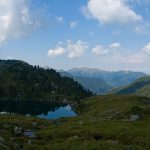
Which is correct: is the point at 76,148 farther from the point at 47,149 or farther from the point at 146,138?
the point at 146,138

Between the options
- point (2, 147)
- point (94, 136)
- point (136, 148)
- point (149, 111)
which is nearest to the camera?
point (2, 147)

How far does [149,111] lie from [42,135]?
121 feet

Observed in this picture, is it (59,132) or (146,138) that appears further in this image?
(59,132)

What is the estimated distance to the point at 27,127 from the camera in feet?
237

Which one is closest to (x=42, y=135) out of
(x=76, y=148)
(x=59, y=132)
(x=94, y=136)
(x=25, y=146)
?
(x=59, y=132)

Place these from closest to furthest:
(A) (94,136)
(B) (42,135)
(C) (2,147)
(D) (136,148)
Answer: (C) (2,147) < (D) (136,148) < (A) (94,136) < (B) (42,135)

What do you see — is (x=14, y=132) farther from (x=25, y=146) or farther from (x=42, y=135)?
(x=25, y=146)

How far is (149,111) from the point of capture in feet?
278

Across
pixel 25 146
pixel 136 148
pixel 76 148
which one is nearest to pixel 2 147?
pixel 25 146

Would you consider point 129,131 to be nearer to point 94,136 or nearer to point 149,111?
point 94,136

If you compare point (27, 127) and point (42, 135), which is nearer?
point (42, 135)

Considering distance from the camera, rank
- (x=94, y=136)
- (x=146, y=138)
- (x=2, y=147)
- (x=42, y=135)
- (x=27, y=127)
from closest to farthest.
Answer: (x=2, y=147), (x=146, y=138), (x=94, y=136), (x=42, y=135), (x=27, y=127)

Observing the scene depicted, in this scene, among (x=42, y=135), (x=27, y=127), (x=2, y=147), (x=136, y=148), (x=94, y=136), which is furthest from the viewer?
(x=27, y=127)

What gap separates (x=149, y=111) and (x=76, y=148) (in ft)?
158
